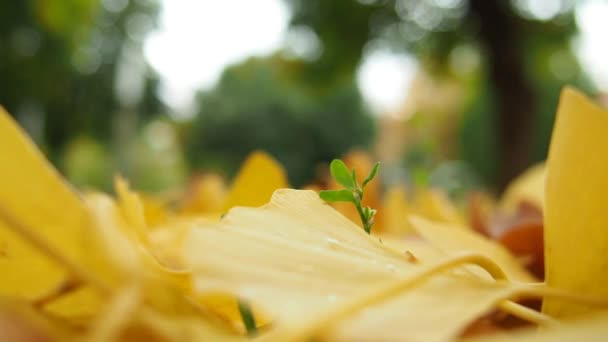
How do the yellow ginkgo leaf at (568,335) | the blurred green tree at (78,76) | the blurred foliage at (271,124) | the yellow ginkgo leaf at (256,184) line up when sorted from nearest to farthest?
the yellow ginkgo leaf at (568,335)
the yellow ginkgo leaf at (256,184)
the blurred green tree at (78,76)
the blurred foliage at (271,124)

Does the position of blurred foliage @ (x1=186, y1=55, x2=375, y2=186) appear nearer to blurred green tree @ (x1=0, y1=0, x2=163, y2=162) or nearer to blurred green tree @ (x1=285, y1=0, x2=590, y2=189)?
blurred green tree @ (x1=0, y1=0, x2=163, y2=162)

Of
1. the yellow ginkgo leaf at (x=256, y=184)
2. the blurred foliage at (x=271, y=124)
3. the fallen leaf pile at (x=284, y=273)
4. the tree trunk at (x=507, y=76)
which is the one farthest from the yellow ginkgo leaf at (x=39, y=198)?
the blurred foliage at (x=271, y=124)

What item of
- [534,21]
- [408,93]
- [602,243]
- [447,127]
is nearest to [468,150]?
[447,127]

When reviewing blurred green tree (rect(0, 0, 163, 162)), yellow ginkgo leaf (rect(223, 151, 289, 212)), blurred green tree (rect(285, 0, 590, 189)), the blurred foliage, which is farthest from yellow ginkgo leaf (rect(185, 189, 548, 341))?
the blurred foliage

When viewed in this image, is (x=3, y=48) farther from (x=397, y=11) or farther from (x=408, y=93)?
(x=408, y=93)

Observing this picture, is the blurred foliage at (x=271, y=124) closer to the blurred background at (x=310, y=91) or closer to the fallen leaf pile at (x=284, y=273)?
the blurred background at (x=310, y=91)
